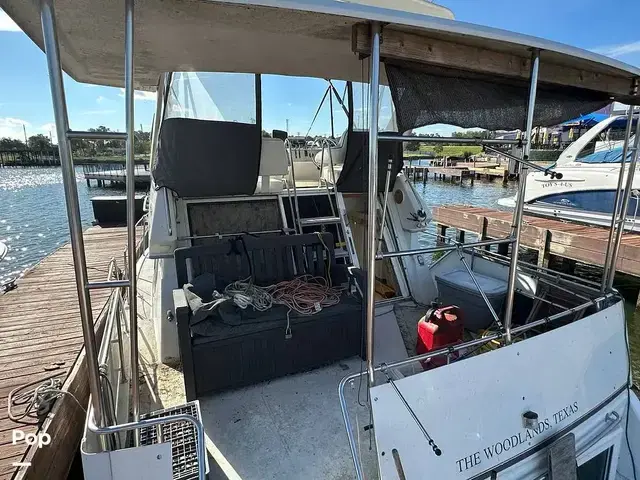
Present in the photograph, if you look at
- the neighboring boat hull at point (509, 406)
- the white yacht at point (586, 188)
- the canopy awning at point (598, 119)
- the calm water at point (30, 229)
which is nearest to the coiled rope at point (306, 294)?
the neighboring boat hull at point (509, 406)

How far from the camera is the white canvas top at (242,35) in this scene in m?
1.32

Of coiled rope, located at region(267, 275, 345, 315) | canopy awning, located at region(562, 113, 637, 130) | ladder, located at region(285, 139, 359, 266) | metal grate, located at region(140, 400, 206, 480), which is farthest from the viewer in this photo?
ladder, located at region(285, 139, 359, 266)

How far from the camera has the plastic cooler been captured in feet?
10.4

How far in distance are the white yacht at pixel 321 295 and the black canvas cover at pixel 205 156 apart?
0.02 metres

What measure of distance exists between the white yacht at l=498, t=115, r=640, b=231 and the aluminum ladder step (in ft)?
19.0

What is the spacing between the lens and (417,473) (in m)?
1.58

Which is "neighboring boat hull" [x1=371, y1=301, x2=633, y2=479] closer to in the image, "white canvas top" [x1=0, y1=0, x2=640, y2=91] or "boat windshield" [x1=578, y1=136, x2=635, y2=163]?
"white canvas top" [x1=0, y1=0, x2=640, y2=91]

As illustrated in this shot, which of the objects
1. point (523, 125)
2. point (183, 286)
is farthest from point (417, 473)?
point (183, 286)

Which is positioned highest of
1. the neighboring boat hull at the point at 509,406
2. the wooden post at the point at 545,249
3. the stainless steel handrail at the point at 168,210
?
the stainless steel handrail at the point at 168,210

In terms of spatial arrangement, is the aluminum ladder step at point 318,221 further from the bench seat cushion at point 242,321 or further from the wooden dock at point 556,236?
the wooden dock at point 556,236

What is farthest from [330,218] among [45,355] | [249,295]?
[45,355]

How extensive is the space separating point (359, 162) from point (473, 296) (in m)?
1.70

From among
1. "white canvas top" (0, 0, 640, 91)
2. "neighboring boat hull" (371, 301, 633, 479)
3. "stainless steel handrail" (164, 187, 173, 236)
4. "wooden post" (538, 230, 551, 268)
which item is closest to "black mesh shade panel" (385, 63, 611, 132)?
"white canvas top" (0, 0, 640, 91)

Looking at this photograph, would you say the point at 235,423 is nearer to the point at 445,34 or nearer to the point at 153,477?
the point at 153,477
